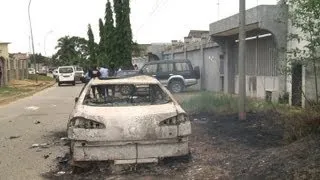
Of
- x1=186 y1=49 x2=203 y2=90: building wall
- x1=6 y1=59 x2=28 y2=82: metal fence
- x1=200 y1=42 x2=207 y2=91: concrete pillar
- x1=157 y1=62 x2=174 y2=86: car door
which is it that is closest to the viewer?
x1=157 y1=62 x2=174 y2=86: car door

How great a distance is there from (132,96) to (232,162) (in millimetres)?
2135

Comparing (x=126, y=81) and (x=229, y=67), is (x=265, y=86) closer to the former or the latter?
(x=229, y=67)

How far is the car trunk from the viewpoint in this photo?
23.7 ft

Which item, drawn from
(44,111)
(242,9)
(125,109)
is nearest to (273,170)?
(125,109)

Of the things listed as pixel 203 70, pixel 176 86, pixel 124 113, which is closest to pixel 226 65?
pixel 176 86

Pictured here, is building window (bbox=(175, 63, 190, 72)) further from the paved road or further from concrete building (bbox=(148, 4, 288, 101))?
the paved road

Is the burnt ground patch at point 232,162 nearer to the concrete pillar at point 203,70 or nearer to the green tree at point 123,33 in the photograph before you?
the concrete pillar at point 203,70

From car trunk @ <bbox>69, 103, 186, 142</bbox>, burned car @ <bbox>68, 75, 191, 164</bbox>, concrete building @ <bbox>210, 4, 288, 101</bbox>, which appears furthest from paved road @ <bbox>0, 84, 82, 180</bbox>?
concrete building @ <bbox>210, 4, 288, 101</bbox>

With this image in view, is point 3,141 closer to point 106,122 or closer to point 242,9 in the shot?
point 106,122

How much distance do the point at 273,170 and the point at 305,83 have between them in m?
8.98

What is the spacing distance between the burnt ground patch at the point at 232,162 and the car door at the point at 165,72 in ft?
63.1

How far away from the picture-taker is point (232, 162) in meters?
7.67

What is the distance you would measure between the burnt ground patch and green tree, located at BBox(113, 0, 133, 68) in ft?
89.9

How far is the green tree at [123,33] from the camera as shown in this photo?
121 ft
